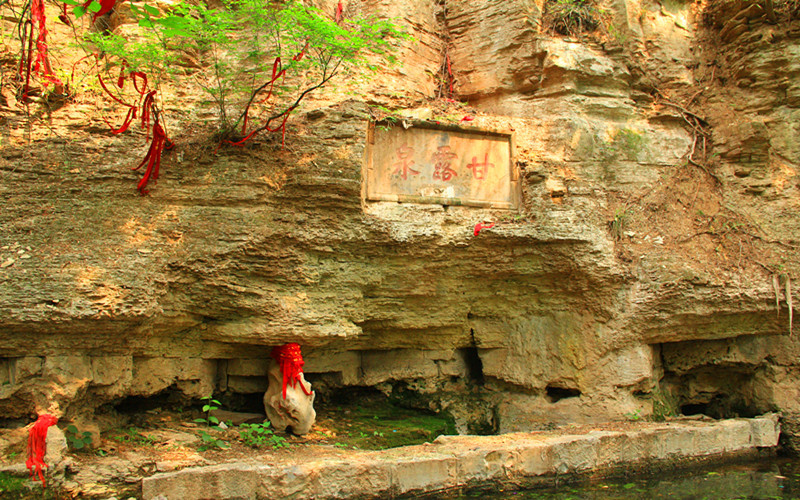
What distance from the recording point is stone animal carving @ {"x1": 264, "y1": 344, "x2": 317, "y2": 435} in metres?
5.16

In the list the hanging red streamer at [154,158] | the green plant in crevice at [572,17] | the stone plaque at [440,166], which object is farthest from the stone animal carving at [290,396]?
the green plant in crevice at [572,17]

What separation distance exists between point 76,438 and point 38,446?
0.47 meters

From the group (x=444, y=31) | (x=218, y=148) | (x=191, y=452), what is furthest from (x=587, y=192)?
(x=191, y=452)

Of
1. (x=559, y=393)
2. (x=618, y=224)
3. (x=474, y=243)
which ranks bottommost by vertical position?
(x=559, y=393)

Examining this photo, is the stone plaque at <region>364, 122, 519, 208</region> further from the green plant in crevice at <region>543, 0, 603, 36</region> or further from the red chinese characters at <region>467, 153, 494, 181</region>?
the green plant in crevice at <region>543, 0, 603, 36</region>

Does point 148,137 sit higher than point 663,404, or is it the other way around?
point 148,137

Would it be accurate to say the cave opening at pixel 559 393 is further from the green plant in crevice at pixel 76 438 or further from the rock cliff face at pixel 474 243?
the green plant in crevice at pixel 76 438

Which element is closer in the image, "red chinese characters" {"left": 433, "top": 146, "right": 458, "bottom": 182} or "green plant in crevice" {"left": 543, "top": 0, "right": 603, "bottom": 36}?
"red chinese characters" {"left": 433, "top": 146, "right": 458, "bottom": 182}

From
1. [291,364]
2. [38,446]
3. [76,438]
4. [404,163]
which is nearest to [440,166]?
[404,163]

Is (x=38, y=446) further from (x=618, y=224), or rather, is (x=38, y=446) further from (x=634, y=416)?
(x=618, y=224)

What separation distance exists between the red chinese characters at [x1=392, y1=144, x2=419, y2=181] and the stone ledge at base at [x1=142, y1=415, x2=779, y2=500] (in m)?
2.81

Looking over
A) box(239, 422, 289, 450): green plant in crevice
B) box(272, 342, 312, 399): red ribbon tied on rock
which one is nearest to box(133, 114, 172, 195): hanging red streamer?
box(272, 342, 312, 399): red ribbon tied on rock

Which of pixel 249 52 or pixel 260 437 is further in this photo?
pixel 249 52

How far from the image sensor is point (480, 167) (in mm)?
6289
